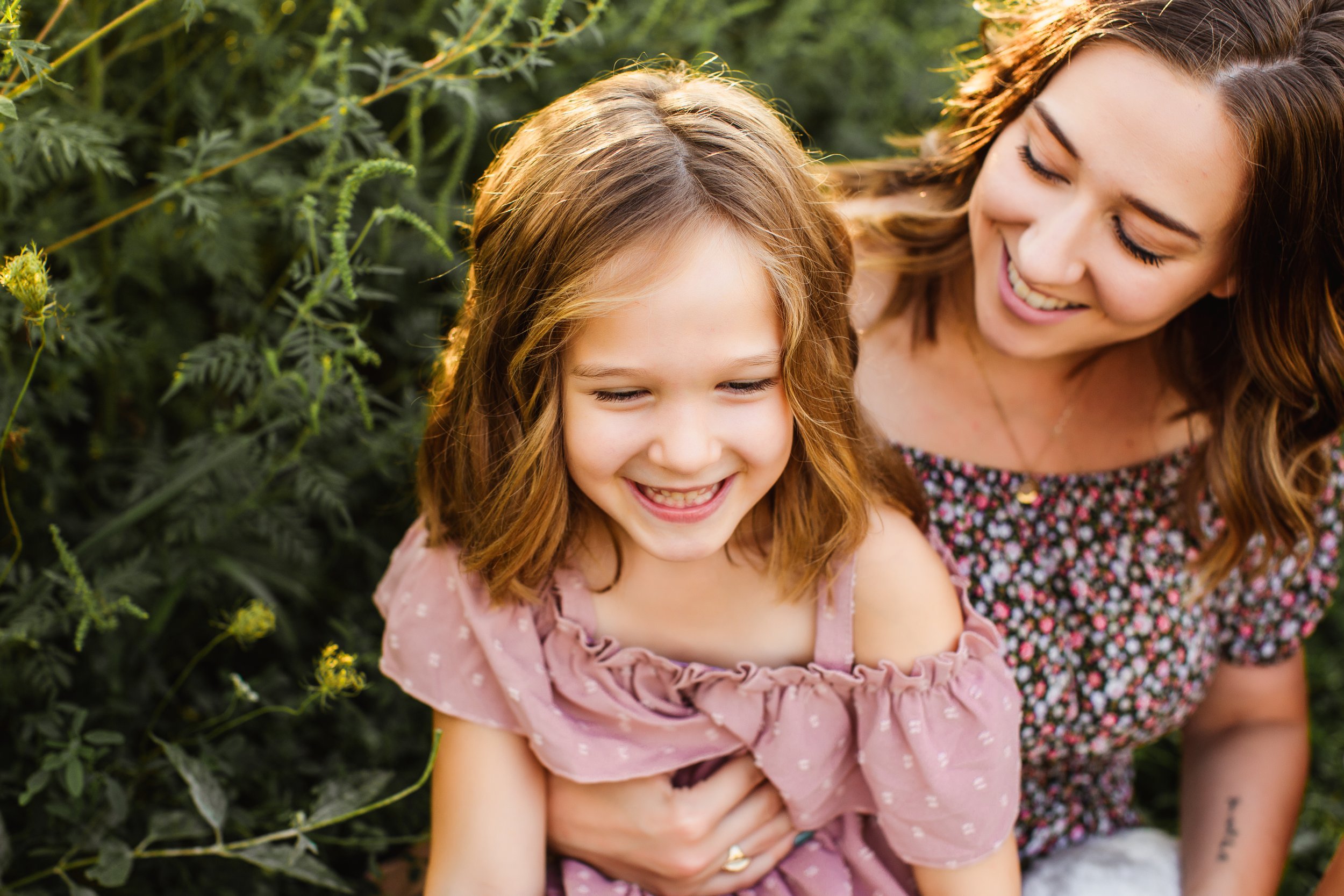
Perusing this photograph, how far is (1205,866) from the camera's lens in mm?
1848

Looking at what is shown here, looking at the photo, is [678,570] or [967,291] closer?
[678,570]

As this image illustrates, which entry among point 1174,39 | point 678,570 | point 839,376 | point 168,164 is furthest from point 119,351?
point 1174,39

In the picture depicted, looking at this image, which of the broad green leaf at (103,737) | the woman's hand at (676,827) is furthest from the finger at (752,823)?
the broad green leaf at (103,737)

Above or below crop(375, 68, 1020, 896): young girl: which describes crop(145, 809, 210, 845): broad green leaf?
below

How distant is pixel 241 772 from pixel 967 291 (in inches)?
58.5

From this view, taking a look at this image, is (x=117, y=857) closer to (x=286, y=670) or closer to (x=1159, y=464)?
(x=286, y=670)

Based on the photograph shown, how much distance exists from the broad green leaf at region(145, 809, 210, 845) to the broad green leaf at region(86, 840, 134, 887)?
38 millimetres

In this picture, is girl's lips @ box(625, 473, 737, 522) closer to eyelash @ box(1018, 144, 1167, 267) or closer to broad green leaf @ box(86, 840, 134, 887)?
eyelash @ box(1018, 144, 1167, 267)

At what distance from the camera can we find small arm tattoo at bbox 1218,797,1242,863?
72.7 inches

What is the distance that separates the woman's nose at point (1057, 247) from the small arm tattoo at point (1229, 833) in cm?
101

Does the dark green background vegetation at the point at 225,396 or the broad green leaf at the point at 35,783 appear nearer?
the broad green leaf at the point at 35,783

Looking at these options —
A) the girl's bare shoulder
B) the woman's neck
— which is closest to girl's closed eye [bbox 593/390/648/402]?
the girl's bare shoulder

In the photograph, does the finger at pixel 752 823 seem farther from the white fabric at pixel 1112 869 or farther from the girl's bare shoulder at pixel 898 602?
the white fabric at pixel 1112 869

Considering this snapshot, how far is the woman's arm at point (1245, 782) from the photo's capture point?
184 cm
